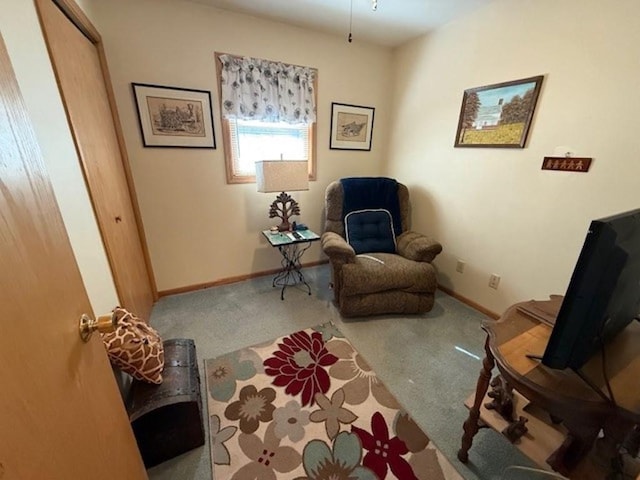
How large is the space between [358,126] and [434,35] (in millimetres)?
1011

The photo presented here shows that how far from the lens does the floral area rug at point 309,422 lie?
1.18m

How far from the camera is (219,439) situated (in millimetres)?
1296

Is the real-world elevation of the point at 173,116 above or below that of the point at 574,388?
above

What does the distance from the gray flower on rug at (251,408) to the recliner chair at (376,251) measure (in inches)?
35.6

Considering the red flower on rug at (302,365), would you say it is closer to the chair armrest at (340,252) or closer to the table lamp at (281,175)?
the chair armrest at (340,252)

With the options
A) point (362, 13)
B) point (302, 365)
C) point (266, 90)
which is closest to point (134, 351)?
point (302, 365)

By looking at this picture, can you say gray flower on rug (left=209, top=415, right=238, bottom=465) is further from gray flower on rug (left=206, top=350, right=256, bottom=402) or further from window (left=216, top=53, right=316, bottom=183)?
window (left=216, top=53, right=316, bottom=183)

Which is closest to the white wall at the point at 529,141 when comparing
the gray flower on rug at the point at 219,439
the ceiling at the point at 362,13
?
the ceiling at the point at 362,13

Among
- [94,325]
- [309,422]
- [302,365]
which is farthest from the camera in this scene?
[302,365]

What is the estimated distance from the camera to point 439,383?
1.62 metres

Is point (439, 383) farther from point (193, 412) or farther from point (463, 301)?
point (193, 412)

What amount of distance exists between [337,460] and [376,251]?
5.52 ft

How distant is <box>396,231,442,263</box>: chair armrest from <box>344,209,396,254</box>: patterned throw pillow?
0.11 meters

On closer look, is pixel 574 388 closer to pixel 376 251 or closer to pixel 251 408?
pixel 251 408
